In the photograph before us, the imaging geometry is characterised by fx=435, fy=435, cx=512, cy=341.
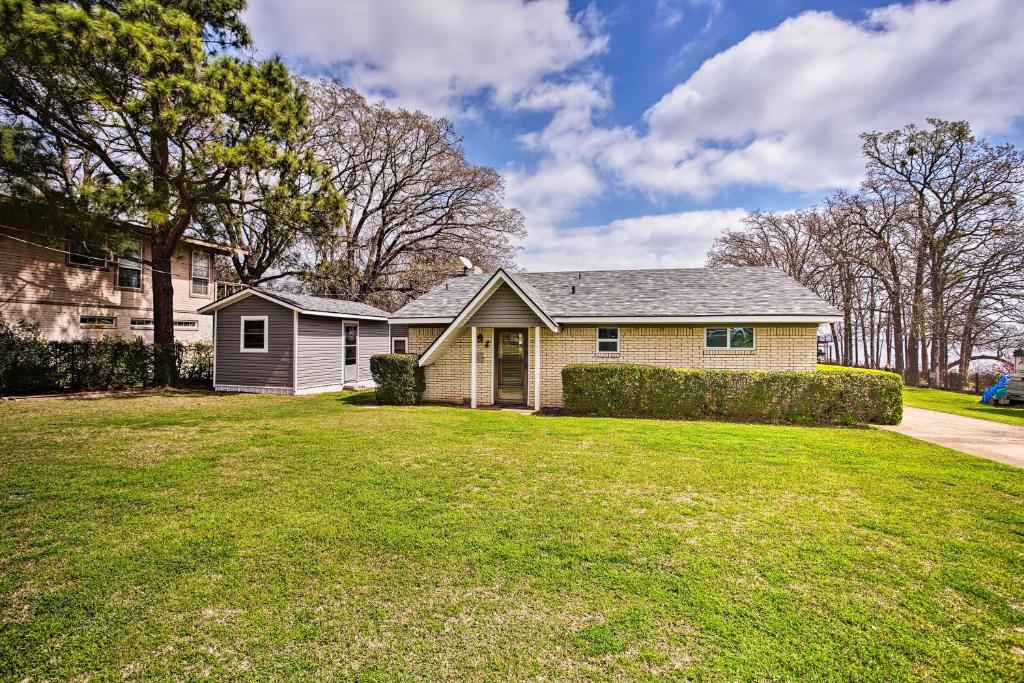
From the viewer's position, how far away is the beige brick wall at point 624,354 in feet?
41.3

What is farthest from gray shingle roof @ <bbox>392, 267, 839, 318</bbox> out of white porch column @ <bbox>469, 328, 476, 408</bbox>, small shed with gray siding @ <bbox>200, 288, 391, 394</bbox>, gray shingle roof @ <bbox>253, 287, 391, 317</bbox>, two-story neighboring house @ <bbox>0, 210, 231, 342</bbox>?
two-story neighboring house @ <bbox>0, 210, 231, 342</bbox>

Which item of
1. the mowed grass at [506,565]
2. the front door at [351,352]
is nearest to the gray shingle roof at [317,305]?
the front door at [351,352]

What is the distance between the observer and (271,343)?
54.3 feet

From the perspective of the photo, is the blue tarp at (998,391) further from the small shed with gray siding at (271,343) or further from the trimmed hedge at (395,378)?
the small shed with gray siding at (271,343)

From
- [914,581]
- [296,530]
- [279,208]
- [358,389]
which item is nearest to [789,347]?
[914,581]

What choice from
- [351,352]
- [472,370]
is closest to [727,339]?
[472,370]

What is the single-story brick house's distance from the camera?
1263 cm

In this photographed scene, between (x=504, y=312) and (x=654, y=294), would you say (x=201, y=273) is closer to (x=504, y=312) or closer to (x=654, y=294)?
(x=504, y=312)

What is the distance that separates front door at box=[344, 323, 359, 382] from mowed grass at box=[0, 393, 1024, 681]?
Result: 1207cm

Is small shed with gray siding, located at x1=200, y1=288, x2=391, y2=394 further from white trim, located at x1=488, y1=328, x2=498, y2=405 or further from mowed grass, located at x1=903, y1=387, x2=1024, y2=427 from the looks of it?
mowed grass, located at x1=903, y1=387, x2=1024, y2=427

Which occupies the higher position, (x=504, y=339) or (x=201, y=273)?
(x=201, y=273)

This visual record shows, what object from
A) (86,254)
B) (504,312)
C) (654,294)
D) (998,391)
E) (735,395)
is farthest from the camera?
(86,254)

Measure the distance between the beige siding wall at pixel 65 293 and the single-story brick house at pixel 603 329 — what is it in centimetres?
1397

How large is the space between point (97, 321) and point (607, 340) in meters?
22.6
